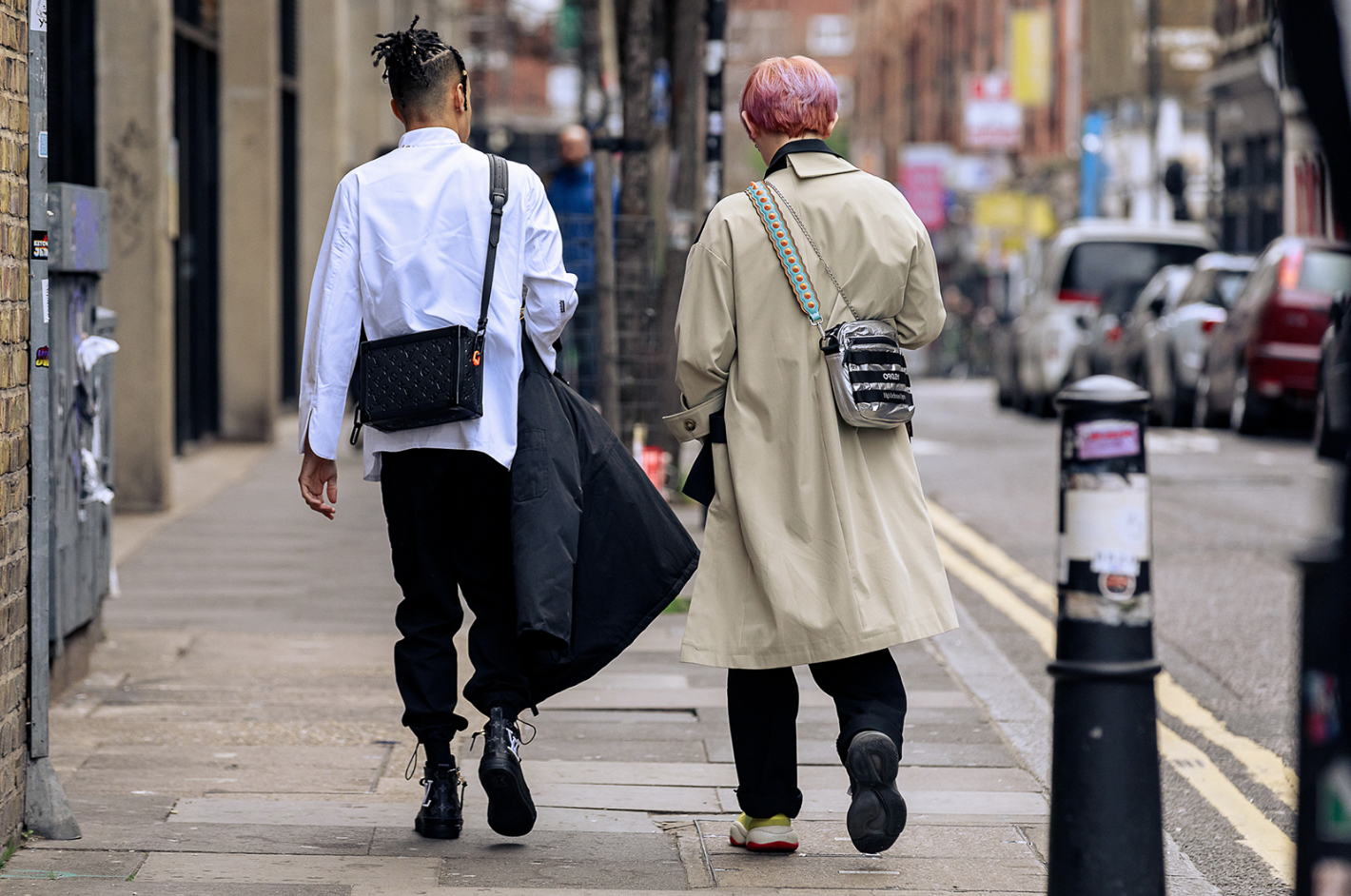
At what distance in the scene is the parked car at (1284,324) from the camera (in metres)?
15.4

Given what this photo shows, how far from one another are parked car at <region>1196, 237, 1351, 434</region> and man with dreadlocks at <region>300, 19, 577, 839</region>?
1203 centimetres

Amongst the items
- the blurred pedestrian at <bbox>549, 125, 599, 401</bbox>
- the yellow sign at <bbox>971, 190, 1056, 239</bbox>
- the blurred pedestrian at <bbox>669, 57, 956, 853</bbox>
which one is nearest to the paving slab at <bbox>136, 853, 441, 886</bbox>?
the blurred pedestrian at <bbox>669, 57, 956, 853</bbox>

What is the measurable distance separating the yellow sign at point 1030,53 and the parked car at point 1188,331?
3008cm

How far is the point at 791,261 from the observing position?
4.12m

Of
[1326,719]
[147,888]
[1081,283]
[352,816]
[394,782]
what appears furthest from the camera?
[1081,283]

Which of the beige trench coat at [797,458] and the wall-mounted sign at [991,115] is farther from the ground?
the wall-mounted sign at [991,115]

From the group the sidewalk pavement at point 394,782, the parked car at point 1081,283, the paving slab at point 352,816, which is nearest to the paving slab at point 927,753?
the sidewalk pavement at point 394,782

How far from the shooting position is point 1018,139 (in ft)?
168

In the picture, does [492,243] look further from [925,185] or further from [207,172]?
[925,185]

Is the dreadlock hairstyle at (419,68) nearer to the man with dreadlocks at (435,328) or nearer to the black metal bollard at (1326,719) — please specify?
the man with dreadlocks at (435,328)

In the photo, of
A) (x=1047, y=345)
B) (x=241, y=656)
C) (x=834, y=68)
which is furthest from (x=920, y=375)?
(x=834, y=68)

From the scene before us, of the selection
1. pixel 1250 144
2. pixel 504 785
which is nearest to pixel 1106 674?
pixel 504 785

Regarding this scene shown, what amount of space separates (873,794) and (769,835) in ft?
1.12

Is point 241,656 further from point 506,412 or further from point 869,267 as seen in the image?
point 869,267
